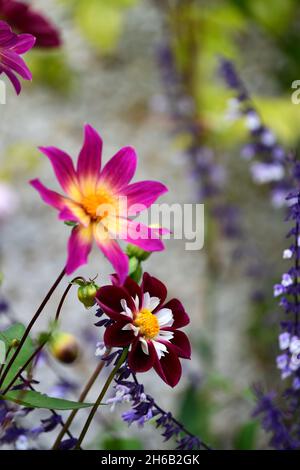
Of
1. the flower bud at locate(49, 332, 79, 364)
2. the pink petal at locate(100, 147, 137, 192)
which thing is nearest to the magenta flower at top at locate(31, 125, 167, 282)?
the pink petal at locate(100, 147, 137, 192)

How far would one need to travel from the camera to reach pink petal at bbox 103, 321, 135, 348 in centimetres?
37

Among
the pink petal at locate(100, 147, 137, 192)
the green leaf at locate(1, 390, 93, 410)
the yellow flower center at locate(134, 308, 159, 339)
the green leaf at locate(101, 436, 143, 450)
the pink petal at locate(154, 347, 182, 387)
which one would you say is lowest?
the green leaf at locate(101, 436, 143, 450)

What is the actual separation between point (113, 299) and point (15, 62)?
14 cm

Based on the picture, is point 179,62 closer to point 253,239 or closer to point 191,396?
point 253,239

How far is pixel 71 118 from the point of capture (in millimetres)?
1287

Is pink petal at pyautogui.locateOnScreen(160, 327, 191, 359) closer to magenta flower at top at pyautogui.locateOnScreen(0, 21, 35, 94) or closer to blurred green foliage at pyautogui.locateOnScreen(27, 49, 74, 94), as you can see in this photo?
magenta flower at top at pyautogui.locateOnScreen(0, 21, 35, 94)

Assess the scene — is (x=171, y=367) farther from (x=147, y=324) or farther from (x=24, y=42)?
(x=24, y=42)

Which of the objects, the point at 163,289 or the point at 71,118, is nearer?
the point at 163,289

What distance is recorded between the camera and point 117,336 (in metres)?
0.37

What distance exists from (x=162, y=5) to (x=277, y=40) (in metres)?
0.25

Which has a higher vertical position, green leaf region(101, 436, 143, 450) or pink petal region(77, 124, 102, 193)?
pink petal region(77, 124, 102, 193)

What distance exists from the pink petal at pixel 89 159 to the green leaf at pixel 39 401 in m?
0.11

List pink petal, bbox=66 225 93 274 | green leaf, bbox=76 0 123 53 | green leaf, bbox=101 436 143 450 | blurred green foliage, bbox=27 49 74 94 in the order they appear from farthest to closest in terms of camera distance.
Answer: blurred green foliage, bbox=27 49 74 94
green leaf, bbox=76 0 123 53
green leaf, bbox=101 436 143 450
pink petal, bbox=66 225 93 274

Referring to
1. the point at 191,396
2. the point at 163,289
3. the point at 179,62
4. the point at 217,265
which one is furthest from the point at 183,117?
the point at 163,289
